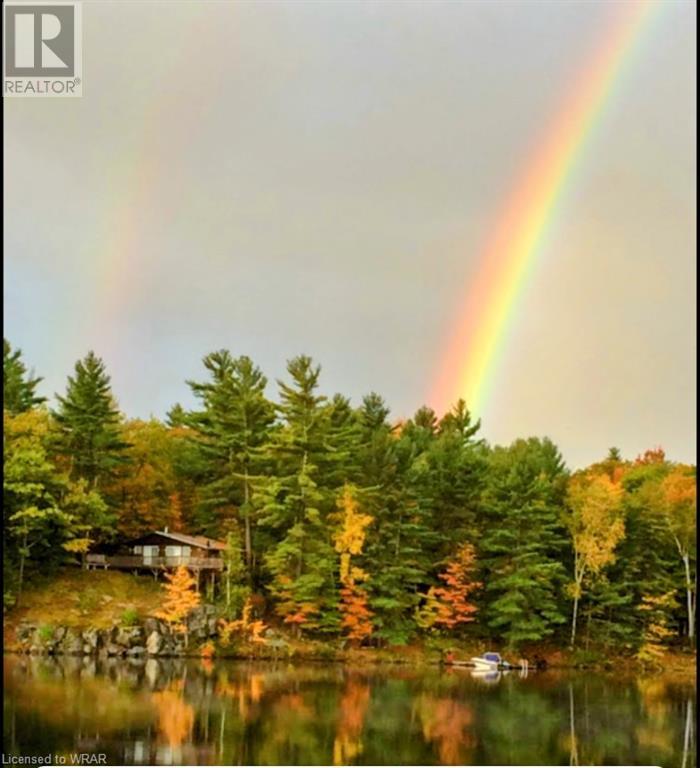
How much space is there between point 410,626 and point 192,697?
456 cm

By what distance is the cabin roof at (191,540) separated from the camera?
13875 millimetres

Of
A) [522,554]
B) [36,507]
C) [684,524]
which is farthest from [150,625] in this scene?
[684,524]

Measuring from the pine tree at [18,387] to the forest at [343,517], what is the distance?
0.11ft

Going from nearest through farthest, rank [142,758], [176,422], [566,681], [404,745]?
[142,758]
[404,745]
[566,681]
[176,422]

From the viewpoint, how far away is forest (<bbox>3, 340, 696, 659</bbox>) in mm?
13508

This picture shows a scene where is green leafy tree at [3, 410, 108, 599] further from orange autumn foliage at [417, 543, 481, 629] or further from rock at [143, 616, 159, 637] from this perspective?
orange autumn foliage at [417, 543, 481, 629]

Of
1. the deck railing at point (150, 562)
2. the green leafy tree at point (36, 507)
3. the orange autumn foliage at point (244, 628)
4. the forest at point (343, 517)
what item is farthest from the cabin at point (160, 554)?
the orange autumn foliage at point (244, 628)

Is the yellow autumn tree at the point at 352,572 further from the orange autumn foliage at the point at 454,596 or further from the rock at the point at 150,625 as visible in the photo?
the rock at the point at 150,625

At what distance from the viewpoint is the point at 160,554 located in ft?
45.6

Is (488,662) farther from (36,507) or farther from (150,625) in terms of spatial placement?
(36,507)

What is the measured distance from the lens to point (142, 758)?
7891mm

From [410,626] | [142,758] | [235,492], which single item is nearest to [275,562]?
[235,492]

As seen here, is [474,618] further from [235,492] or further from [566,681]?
[235,492]

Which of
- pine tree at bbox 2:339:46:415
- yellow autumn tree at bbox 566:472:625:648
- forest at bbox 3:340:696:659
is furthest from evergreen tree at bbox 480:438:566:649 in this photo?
pine tree at bbox 2:339:46:415
